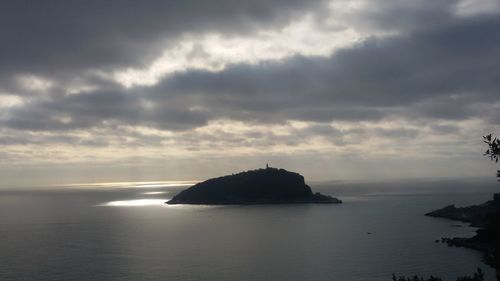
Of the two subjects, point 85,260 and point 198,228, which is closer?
point 85,260

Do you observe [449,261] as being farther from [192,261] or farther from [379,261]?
[192,261]

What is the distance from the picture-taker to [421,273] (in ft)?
338

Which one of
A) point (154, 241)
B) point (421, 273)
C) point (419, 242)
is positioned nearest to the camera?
point (421, 273)

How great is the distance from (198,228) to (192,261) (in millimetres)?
75331

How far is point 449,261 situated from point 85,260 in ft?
320

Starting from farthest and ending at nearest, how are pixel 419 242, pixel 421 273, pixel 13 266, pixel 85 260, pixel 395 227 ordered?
pixel 395 227, pixel 419 242, pixel 85 260, pixel 13 266, pixel 421 273

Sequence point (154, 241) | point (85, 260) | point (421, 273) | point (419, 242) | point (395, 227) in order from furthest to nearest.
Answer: point (395, 227) < point (154, 241) < point (419, 242) < point (85, 260) < point (421, 273)

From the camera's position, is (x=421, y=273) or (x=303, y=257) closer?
(x=421, y=273)

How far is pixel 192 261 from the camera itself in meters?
118

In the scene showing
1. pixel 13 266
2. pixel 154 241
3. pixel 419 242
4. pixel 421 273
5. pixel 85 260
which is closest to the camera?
pixel 421 273

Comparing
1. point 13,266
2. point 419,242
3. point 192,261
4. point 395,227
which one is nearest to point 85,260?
point 13,266

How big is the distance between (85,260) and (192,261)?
97.8 ft

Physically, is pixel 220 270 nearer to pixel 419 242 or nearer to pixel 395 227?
pixel 419 242

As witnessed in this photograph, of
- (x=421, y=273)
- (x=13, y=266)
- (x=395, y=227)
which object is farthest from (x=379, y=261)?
(x=13, y=266)
